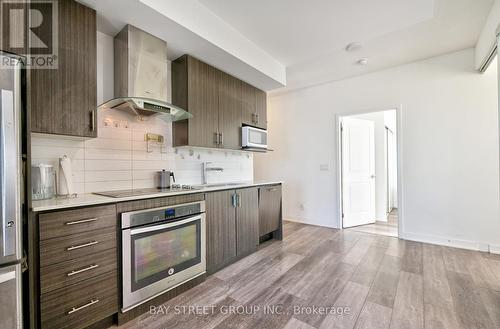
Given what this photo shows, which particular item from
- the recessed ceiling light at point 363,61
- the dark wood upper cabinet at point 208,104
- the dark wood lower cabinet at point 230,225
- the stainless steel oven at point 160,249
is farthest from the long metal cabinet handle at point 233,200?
the recessed ceiling light at point 363,61

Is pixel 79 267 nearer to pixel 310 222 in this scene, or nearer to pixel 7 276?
pixel 7 276

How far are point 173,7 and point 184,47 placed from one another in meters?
0.46

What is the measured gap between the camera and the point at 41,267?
4.16ft

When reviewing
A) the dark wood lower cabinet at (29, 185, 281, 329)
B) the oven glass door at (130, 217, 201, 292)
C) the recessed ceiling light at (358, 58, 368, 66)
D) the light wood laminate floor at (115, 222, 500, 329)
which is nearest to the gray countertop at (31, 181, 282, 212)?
the dark wood lower cabinet at (29, 185, 281, 329)

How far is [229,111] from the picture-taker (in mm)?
3031

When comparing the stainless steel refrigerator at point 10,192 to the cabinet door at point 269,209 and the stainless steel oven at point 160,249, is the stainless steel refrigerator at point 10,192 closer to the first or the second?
the stainless steel oven at point 160,249

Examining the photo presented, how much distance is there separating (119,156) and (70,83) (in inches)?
29.1

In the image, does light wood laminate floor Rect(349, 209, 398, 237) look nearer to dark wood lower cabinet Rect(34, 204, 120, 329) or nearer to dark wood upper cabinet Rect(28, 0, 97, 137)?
dark wood lower cabinet Rect(34, 204, 120, 329)

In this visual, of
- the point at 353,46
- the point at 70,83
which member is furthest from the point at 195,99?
the point at 353,46

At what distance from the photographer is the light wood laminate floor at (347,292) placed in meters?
1.65

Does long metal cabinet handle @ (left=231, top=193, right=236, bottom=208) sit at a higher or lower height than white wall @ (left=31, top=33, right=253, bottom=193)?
lower

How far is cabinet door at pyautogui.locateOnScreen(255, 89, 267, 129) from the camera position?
358 centimetres

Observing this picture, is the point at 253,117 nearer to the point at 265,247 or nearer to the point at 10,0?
the point at 265,247

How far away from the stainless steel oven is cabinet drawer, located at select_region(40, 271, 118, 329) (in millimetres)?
92
